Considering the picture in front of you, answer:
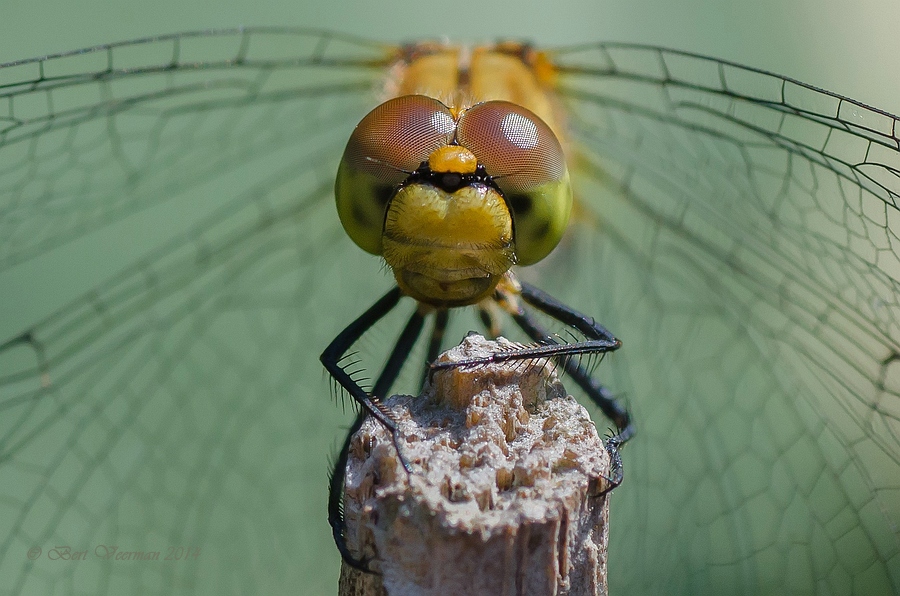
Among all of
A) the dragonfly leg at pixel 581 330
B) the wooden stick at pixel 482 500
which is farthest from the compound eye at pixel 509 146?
the wooden stick at pixel 482 500

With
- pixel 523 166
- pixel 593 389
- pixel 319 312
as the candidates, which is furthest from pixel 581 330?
pixel 319 312

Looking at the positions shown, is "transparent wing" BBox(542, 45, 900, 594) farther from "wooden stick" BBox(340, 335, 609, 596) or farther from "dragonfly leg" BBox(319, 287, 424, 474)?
"wooden stick" BBox(340, 335, 609, 596)

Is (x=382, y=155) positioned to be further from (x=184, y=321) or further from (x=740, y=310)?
(x=740, y=310)

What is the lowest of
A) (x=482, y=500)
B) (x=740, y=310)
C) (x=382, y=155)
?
(x=482, y=500)

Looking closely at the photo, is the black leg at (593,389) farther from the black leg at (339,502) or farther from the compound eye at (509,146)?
the black leg at (339,502)

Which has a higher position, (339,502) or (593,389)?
(593,389)

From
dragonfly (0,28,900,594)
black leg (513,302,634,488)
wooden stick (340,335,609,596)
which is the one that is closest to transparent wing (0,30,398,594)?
dragonfly (0,28,900,594)
